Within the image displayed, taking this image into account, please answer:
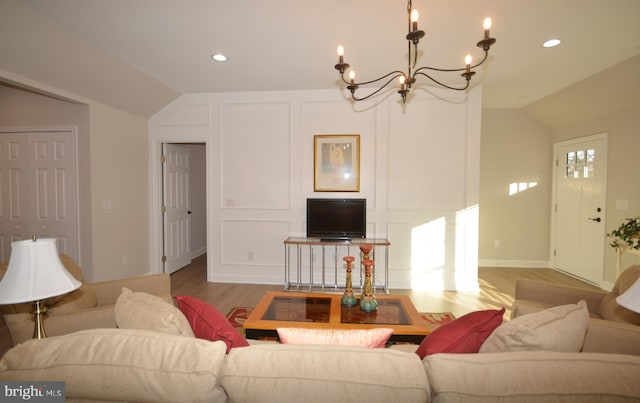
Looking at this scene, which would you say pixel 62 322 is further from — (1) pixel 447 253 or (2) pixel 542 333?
(1) pixel 447 253

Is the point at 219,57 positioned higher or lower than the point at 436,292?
higher

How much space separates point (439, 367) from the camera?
938 mm

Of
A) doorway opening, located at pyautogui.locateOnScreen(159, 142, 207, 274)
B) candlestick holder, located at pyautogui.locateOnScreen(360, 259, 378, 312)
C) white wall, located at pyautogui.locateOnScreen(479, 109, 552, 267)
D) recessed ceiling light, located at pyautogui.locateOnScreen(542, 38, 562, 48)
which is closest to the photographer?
candlestick holder, located at pyautogui.locateOnScreen(360, 259, 378, 312)

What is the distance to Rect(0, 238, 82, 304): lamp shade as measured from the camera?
1195 millimetres

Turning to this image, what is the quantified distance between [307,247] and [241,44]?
2645 millimetres

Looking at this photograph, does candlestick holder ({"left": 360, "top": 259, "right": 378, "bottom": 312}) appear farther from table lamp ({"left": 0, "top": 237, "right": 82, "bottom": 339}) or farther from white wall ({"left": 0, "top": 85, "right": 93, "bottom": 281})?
white wall ({"left": 0, "top": 85, "right": 93, "bottom": 281})

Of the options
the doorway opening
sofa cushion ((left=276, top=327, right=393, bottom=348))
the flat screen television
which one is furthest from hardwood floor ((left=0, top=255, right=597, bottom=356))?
sofa cushion ((left=276, top=327, right=393, bottom=348))

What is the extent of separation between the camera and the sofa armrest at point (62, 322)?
1635 millimetres

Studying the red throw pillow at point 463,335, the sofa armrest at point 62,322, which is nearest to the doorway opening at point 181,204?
the sofa armrest at point 62,322

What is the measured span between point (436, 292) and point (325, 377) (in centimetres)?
350

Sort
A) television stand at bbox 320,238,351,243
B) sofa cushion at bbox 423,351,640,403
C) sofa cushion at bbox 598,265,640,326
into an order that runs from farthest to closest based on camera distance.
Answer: television stand at bbox 320,238,351,243, sofa cushion at bbox 598,265,640,326, sofa cushion at bbox 423,351,640,403

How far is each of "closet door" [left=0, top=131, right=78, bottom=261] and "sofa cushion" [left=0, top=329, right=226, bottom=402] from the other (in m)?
3.36

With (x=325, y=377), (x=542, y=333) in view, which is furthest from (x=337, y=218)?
(x=325, y=377)

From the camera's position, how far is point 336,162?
4137mm
